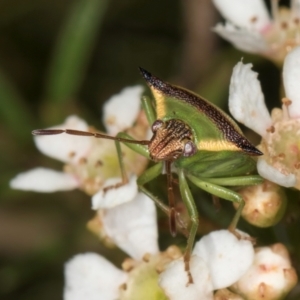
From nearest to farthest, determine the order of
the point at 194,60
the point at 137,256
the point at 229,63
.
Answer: the point at 137,256
the point at 229,63
the point at 194,60

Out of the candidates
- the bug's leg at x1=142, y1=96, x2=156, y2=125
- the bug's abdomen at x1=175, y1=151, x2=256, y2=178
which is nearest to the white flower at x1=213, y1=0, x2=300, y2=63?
the bug's leg at x1=142, y1=96, x2=156, y2=125

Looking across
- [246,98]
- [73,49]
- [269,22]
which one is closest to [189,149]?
[246,98]

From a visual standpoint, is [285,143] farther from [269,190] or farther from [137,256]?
[137,256]

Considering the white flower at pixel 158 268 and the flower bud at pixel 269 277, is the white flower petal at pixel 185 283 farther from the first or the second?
the flower bud at pixel 269 277

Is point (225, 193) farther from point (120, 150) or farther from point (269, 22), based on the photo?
point (269, 22)

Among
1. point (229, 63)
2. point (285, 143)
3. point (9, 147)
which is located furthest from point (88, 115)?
point (285, 143)
